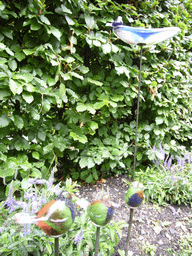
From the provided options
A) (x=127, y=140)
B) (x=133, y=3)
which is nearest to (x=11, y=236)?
(x=127, y=140)

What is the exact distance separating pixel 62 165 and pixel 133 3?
219cm

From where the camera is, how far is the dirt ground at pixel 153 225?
1559 millimetres

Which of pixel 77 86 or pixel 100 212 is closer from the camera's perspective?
pixel 100 212

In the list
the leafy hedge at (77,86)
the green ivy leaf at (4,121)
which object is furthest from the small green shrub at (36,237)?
the green ivy leaf at (4,121)

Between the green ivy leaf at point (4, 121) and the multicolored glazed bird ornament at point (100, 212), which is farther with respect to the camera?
the green ivy leaf at point (4, 121)

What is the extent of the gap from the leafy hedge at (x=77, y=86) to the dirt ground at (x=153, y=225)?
33cm

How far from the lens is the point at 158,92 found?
257 cm

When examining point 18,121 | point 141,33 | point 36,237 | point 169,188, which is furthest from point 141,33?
point 169,188

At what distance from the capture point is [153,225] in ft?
5.96

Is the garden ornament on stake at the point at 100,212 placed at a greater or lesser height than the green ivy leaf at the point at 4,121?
lesser

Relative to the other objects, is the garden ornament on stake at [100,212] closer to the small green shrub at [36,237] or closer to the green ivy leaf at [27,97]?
the small green shrub at [36,237]

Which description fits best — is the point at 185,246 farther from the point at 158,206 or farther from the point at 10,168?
the point at 10,168

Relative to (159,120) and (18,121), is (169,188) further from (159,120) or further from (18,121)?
(18,121)

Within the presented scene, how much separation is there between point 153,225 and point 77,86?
62.9 inches
